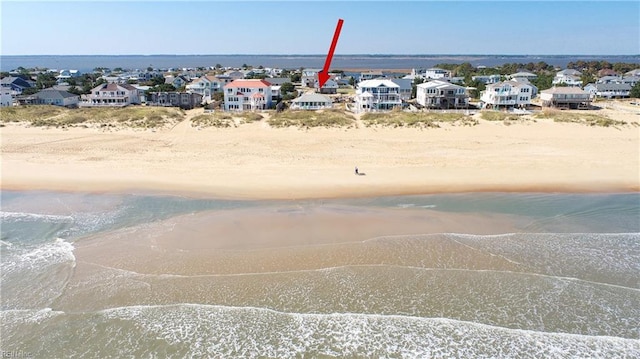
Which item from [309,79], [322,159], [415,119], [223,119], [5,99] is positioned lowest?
[322,159]

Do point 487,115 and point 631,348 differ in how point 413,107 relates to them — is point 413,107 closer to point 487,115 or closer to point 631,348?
point 487,115

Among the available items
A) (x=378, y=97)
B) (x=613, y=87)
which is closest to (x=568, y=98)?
(x=613, y=87)

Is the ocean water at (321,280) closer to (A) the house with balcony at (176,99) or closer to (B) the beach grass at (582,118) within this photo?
(B) the beach grass at (582,118)

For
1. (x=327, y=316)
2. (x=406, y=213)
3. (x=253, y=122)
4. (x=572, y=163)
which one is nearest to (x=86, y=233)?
(x=327, y=316)

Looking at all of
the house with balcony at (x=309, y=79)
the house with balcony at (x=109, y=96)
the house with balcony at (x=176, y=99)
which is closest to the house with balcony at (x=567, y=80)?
the house with balcony at (x=309, y=79)

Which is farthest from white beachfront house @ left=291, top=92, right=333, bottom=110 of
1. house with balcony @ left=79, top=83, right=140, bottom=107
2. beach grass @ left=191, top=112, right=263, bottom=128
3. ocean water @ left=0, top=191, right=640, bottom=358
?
ocean water @ left=0, top=191, right=640, bottom=358

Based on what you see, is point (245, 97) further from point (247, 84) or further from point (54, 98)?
point (54, 98)
